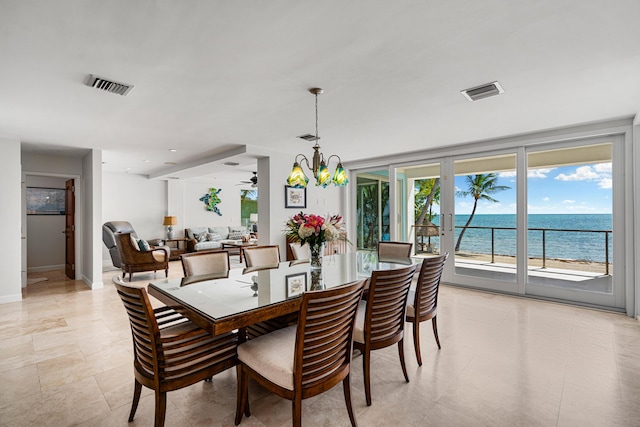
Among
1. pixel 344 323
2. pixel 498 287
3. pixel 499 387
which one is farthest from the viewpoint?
pixel 498 287

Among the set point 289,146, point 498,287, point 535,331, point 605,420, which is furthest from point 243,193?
point 605,420

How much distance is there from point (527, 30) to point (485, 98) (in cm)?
119

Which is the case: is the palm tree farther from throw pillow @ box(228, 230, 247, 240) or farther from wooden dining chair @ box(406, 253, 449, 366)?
throw pillow @ box(228, 230, 247, 240)

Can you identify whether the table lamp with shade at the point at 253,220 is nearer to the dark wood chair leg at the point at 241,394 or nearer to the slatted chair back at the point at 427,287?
the slatted chair back at the point at 427,287

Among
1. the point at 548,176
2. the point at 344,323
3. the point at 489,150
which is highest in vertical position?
the point at 489,150

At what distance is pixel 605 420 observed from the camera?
6.04ft

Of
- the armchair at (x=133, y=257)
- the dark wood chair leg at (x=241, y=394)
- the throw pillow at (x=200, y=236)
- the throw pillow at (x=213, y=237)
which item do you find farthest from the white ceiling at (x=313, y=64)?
the throw pillow at (x=213, y=237)

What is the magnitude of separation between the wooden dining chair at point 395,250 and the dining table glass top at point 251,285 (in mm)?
603

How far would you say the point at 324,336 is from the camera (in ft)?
5.23

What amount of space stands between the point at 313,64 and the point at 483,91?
63.8 inches

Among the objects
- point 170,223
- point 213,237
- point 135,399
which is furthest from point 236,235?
point 135,399

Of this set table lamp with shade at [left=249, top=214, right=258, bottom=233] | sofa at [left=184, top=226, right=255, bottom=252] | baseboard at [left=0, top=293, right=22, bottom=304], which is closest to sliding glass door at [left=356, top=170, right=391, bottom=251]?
sofa at [left=184, top=226, right=255, bottom=252]

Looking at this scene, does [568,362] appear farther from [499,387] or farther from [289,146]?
[289,146]

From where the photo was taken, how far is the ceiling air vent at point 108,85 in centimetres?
251
